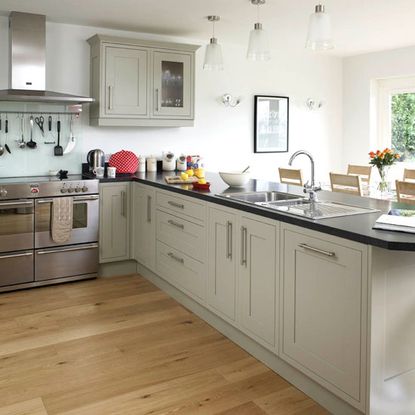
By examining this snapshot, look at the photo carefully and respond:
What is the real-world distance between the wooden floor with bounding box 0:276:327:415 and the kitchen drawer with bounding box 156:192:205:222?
695 mm

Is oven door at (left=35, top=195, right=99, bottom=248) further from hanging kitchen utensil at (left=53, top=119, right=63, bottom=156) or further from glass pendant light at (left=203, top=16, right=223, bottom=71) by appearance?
glass pendant light at (left=203, top=16, right=223, bottom=71)

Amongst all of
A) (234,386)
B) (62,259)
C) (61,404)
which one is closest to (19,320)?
(62,259)

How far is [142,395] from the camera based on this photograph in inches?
93.7

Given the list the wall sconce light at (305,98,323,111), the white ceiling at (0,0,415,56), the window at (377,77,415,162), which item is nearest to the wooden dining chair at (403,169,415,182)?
the window at (377,77,415,162)

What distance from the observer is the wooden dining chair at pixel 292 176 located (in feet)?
16.5

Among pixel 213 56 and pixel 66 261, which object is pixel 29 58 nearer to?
pixel 213 56

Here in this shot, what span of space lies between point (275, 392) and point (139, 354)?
83cm

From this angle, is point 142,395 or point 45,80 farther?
point 45,80

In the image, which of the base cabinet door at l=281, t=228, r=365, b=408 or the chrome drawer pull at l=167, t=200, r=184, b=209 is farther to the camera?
the chrome drawer pull at l=167, t=200, r=184, b=209

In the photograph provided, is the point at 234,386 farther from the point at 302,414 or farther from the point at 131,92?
the point at 131,92

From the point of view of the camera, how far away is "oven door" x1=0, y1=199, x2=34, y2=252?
3797 millimetres

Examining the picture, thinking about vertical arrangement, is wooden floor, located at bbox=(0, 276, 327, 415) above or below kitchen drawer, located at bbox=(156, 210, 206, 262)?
below

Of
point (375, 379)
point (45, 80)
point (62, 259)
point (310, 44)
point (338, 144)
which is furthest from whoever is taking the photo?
point (338, 144)

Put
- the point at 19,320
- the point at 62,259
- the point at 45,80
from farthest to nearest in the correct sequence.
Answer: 1. the point at 45,80
2. the point at 62,259
3. the point at 19,320
